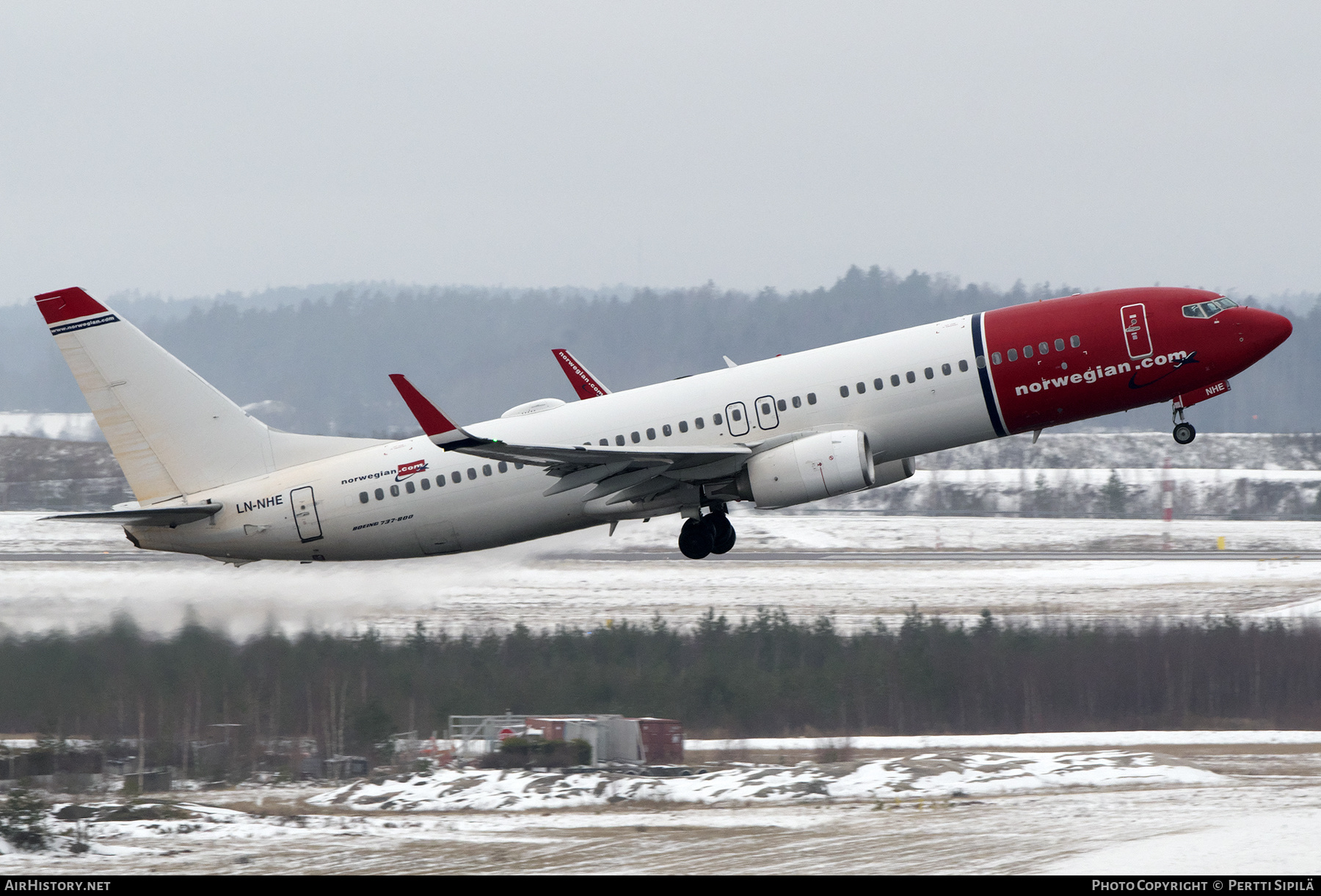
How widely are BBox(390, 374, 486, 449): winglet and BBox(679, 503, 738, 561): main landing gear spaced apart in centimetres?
765

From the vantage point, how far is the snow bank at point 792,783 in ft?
147

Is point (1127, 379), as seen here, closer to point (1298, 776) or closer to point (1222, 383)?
point (1222, 383)

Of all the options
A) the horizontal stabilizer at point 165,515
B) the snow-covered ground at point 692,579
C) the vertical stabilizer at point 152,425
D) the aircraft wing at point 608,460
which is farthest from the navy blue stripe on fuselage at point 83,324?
the aircraft wing at point 608,460

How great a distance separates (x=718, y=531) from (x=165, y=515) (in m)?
14.0

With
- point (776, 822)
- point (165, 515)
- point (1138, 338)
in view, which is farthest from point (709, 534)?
point (165, 515)

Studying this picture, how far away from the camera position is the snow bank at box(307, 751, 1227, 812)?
4469cm

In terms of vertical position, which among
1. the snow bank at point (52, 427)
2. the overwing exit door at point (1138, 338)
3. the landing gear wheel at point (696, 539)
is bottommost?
the landing gear wheel at point (696, 539)

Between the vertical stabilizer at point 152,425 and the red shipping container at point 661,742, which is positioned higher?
the vertical stabilizer at point 152,425

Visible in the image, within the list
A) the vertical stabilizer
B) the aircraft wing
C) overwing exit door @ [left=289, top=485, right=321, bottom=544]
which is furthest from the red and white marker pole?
the vertical stabilizer

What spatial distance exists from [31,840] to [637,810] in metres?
16.9

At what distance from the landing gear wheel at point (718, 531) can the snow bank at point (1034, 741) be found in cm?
1652

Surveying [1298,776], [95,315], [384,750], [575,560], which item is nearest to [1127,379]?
[1298,776]

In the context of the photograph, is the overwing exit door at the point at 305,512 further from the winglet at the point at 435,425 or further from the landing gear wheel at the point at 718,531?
the landing gear wheel at the point at 718,531

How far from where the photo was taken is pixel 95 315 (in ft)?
128
